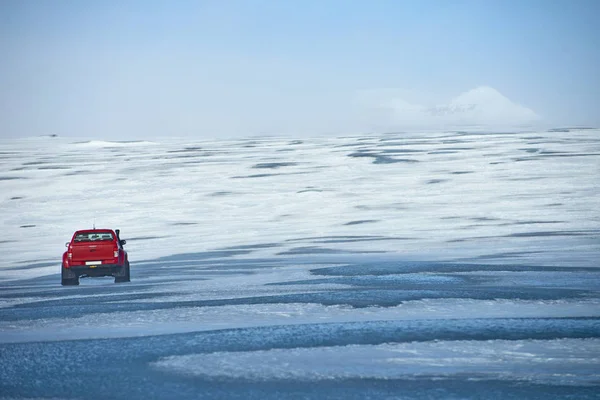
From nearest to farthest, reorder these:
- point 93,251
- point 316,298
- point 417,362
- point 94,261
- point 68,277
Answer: point 417,362 < point 316,298 < point 68,277 < point 94,261 < point 93,251

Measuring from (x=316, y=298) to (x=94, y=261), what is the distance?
716cm

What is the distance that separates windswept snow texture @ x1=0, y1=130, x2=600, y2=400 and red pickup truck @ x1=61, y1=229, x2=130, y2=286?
2.12ft

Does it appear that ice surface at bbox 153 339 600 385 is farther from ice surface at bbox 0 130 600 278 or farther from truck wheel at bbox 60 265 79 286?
truck wheel at bbox 60 265 79 286

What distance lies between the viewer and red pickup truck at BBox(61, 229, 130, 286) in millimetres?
18641

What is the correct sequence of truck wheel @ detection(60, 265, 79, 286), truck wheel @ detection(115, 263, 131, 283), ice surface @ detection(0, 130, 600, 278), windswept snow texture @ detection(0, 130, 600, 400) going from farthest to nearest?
1. ice surface @ detection(0, 130, 600, 278)
2. truck wheel @ detection(115, 263, 131, 283)
3. truck wheel @ detection(60, 265, 79, 286)
4. windswept snow texture @ detection(0, 130, 600, 400)

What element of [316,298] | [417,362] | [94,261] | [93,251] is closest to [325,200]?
[93,251]

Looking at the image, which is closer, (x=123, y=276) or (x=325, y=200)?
(x=123, y=276)

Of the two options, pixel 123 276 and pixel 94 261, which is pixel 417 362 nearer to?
pixel 123 276

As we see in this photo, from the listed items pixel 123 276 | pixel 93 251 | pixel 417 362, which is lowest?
pixel 123 276

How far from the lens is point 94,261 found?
1920cm

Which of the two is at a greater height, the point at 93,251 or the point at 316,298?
the point at 93,251

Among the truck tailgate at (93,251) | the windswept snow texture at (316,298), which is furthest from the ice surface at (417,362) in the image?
the truck tailgate at (93,251)

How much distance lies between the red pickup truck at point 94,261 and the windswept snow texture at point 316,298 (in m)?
0.65

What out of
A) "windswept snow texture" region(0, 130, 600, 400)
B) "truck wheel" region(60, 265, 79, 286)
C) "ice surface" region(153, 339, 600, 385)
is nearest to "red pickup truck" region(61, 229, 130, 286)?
"truck wheel" region(60, 265, 79, 286)
